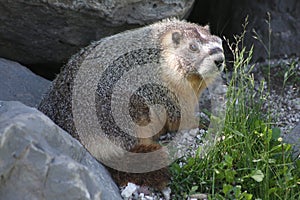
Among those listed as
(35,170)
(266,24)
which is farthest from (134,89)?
(266,24)

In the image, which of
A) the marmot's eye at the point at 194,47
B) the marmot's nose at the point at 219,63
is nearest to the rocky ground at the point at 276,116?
the marmot's nose at the point at 219,63

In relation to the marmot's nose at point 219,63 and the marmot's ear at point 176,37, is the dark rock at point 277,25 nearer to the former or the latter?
the marmot's nose at point 219,63

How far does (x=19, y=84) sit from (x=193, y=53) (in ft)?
4.76

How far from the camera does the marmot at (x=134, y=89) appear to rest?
400cm

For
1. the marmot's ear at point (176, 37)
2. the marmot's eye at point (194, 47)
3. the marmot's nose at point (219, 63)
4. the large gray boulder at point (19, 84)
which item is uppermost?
the marmot's ear at point (176, 37)

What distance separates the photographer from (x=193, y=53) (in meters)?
4.24

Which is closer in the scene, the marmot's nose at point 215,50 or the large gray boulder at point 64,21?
the marmot's nose at point 215,50

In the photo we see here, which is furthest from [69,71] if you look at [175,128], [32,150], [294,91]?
[294,91]

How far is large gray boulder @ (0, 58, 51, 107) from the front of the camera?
474 centimetres

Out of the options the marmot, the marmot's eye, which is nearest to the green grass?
the marmot

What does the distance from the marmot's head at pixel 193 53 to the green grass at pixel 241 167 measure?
0.78 feet

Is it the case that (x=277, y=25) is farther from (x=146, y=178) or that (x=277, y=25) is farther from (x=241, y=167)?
(x=146, y=178)

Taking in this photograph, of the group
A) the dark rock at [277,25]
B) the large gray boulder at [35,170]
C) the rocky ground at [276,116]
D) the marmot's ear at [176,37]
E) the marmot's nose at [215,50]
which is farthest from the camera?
the dark rock at [277,25]

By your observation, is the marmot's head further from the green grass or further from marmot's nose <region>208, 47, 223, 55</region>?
the green grass
